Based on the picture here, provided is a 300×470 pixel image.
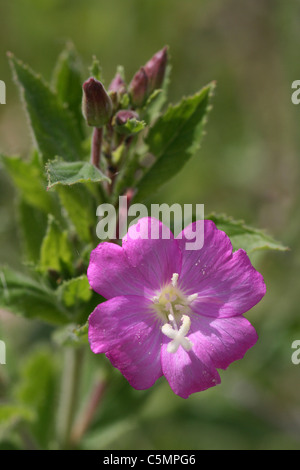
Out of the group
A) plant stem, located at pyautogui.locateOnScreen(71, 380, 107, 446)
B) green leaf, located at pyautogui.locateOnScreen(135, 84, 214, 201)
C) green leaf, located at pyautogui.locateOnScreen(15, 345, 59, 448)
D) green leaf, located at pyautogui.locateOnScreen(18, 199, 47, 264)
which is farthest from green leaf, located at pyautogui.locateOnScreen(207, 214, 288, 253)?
green leaf, located at pyautogui.locateOnScreen(15, 345, 59, 448)

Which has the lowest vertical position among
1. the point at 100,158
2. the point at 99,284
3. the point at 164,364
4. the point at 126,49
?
the point at 164,364

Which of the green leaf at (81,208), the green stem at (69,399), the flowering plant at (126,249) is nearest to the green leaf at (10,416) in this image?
the flowering plant at (126,249)

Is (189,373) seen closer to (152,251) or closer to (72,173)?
(152,251)

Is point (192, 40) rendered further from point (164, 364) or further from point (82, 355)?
point (164, 364)

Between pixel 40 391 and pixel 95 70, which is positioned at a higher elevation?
pixel 95 70

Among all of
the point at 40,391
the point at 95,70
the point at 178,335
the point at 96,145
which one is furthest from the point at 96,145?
the point at 40,391

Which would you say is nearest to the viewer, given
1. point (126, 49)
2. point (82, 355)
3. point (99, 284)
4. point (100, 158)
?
point (99, 284)

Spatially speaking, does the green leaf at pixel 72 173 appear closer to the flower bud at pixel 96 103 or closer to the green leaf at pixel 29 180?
the flower bud at pixel 96 103

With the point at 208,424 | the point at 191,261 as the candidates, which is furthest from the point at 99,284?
the point at 208,424
